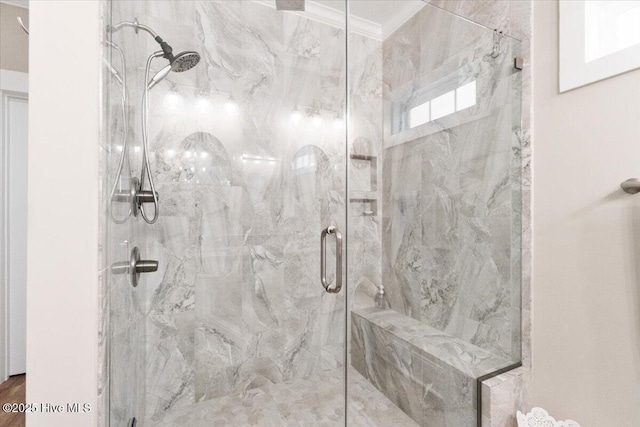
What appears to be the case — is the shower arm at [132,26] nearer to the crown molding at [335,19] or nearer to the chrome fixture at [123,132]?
the chrome fixture at [123,132]

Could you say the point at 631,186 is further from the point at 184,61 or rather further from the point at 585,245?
the point at 184,61

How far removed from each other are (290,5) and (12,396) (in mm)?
2735

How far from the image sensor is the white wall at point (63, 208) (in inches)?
25.5

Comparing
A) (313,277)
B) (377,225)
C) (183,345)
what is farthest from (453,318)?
(183,345)

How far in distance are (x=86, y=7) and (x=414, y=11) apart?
1332mm

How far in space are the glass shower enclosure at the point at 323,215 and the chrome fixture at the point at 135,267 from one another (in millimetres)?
15

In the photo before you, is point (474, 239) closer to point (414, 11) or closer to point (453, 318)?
point (453, 318)

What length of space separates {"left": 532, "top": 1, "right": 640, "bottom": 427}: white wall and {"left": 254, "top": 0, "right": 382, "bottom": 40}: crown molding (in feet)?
2.30

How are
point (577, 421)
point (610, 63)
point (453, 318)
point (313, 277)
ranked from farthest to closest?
point (313, 277) < point (453, 318) < point (577, 421) < point (610, 63)

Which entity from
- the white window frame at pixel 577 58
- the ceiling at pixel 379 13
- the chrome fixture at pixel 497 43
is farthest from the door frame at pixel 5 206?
the white window frame at pixel 577 58

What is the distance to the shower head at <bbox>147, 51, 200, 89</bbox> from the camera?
4.27ft

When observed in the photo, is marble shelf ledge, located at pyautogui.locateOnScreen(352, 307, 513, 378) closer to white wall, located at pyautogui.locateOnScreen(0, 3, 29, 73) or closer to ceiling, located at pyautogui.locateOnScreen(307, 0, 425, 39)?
ceiling, located at pyautogui.locateOnScreen(307, 0, 425, 39)

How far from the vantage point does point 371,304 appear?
145 centimetres

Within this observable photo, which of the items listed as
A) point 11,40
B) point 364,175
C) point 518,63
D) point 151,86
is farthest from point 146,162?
point 518,63
